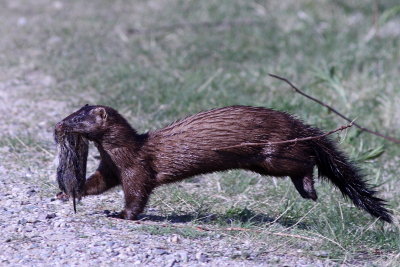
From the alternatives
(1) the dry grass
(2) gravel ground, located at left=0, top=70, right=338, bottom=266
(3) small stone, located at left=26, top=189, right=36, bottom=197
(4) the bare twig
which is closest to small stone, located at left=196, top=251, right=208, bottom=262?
(2) gravel ground, located at left=0, top=70, right=338, bottom=266

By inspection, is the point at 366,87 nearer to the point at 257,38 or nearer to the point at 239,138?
the point at 257,38

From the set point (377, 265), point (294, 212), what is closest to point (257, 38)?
point (294, 212)

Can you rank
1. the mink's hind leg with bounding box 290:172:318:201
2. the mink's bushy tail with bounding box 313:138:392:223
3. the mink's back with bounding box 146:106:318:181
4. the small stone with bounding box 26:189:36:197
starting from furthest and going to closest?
the small stone with bounding box 26:189:36:197, the mink's bushy tail with bounding box 313:138:392:223, the mink's hind leg with bounding box 290:172:318:201, the mink's back with bounding box 146:106:318:181

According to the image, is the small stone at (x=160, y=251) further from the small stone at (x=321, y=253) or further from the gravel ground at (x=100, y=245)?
the small stone at (x=321, y=253)

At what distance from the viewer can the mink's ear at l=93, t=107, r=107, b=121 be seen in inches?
188

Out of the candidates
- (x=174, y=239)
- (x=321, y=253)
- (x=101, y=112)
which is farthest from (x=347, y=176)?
(x=101, y=112)

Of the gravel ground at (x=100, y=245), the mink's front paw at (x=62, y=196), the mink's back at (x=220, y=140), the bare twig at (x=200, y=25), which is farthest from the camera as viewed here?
the bare twig at (x=200, y=25)

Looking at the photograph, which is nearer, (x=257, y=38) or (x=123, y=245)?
(x=123, y=245)

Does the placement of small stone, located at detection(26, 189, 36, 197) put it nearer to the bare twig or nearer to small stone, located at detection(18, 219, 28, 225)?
small stone, located at detection(18, 219, 28, 225)

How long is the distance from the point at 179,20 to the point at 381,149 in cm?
426

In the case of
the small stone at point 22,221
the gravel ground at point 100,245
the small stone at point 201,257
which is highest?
the small stone at point 201,257

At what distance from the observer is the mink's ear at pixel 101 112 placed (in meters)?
4.78

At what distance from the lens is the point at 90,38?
9062mm

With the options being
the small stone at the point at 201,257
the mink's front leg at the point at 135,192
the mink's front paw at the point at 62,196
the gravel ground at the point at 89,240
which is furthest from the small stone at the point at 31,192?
the small stone at the point at 201,257
